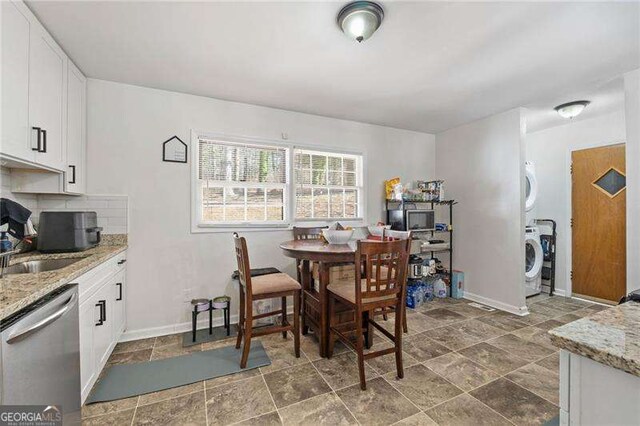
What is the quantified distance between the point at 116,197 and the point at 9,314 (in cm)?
190

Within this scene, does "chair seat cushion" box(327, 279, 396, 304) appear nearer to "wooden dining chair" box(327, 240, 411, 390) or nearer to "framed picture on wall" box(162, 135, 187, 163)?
"wooden dining chair" box(327, 240, 411, 390)

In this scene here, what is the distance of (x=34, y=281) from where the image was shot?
4.25 ft

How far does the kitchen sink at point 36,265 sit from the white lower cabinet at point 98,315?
0.24 meters

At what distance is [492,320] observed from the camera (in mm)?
3100

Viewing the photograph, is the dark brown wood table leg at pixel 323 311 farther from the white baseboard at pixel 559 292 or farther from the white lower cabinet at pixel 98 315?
the white baseboard at pixel 559 292

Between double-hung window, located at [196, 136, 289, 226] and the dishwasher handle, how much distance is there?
1.58m

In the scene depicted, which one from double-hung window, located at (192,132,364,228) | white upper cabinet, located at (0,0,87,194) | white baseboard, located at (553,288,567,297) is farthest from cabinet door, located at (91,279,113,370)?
white baseboard, located at (553,288,567,297)

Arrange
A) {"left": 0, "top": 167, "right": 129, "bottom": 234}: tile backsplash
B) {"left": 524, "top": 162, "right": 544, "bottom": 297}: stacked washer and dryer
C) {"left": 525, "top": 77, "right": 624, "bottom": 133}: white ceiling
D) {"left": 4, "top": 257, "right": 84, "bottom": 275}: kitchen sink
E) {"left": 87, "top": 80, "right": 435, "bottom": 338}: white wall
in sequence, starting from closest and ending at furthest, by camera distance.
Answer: {"left": 4, "top": 257, "right": 84, "bottom": 275}: kitchen sink → {"left": 0, "top": 167, "right": 129, "bottom": 234}: tile backsplash → {"left": 87, "top": 80, "right": 435, "bottom": 338}: white wall → {"left": 525, "top": 77, "right": 624, "bottom": 133}: white ceiling → {"left": 524, "top": 162, "right": 544, "bottom": 297}: stacked washer and dryer

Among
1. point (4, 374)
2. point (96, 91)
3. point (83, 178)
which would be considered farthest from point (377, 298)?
point (96, 91)

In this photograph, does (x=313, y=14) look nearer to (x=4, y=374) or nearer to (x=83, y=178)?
(x=4, y=374)

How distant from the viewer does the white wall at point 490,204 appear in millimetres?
3316

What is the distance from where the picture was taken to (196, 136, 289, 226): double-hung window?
9.89 feet

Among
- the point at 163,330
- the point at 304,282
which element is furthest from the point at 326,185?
the point at 163,330

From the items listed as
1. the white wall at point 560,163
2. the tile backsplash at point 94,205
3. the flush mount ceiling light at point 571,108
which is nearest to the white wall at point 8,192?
the tile backsplash at point 94,205
